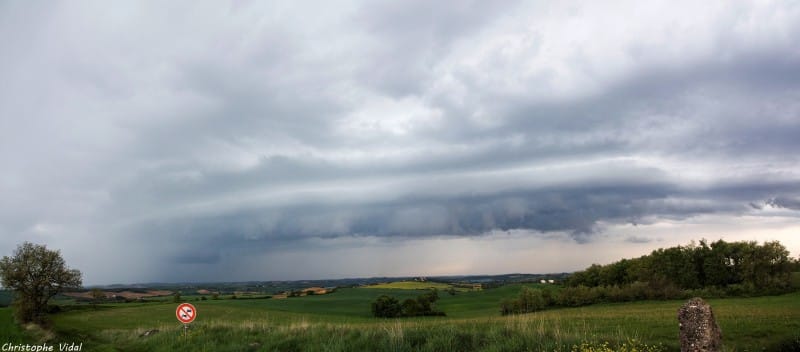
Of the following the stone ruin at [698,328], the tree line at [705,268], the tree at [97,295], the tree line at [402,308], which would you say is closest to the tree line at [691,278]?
the tree line at [705,268]

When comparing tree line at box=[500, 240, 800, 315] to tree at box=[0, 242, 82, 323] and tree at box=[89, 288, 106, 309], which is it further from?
tree at box=[89, 288, 106, 309]

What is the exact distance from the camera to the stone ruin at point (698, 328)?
8.74m

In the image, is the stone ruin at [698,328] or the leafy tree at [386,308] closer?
the stone ruin at [698,328]

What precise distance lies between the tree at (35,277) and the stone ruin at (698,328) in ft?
207

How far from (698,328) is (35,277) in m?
68.8

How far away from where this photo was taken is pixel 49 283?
56.3m

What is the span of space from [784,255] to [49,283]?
95.3 metres

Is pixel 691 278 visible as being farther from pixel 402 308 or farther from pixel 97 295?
pixel 97 295

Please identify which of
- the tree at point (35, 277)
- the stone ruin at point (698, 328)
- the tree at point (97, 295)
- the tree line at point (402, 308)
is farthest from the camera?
the tree at point (97, 295)

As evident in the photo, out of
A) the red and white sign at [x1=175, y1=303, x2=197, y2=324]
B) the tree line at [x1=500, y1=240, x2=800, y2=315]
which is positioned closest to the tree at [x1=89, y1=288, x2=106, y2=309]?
the tree line at [x1=500, y1=240, x2=800, y2=315]

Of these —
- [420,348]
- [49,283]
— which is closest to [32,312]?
[49,283]

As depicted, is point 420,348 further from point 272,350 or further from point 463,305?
point 463,305

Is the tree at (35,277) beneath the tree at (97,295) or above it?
above

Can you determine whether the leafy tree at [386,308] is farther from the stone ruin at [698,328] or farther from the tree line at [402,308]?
the stone ruin at [698,328]
